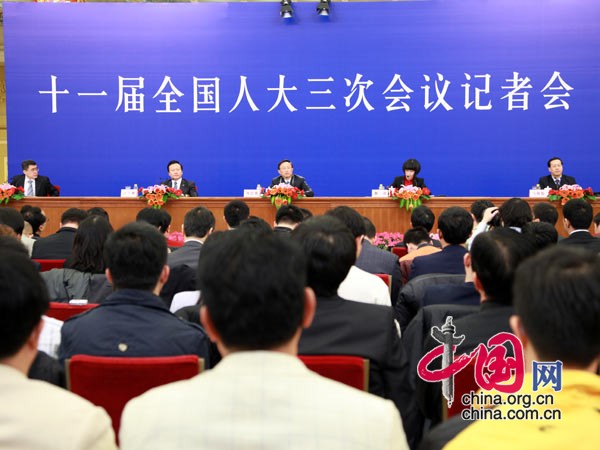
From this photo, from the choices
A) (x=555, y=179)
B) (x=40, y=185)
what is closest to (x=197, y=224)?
(x=40, y=185)

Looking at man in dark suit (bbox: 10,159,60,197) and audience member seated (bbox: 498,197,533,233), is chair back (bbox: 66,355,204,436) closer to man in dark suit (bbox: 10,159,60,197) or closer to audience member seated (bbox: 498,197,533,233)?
audience member seated (bbox: 498,197,533,233)

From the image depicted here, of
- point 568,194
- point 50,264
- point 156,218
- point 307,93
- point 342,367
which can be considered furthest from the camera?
point 307,93

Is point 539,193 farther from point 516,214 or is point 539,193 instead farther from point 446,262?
point 446,262

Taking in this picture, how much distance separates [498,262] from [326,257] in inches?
18.8

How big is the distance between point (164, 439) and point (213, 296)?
0.21 m

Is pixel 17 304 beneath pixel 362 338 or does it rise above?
above

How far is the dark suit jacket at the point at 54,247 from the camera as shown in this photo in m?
3.65

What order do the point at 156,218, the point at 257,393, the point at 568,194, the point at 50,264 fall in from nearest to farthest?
1. the point at 257,393
2. the point at 50,264
3. the point at 156,218
4. the point at 568,194

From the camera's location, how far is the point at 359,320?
1656 mm

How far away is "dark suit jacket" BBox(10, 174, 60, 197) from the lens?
23.7 feet

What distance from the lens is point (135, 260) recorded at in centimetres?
187

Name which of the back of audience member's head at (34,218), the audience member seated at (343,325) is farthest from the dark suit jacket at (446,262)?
the back of audience member's head at (34,218)

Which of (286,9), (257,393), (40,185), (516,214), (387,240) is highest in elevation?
(286,9)

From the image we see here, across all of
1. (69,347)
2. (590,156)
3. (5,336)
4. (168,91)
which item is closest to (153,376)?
(69,347)
